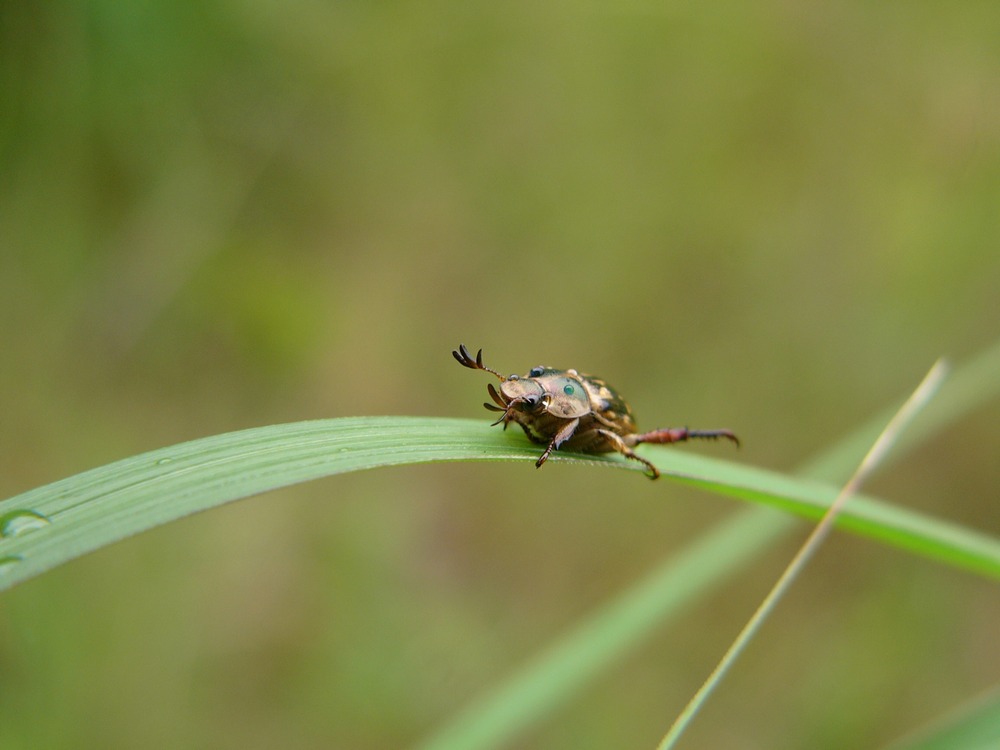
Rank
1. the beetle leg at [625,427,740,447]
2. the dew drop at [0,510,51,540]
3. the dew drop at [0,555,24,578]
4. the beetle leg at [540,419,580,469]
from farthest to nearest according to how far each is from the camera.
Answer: the beetle leg at [625,427,740,447], the beetle leg at [540,419,580,469], the dew drop at [0,510,51,540], the dew drop at [0,555,24,578]

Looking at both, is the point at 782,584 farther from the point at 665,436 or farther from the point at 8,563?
the point at 8,563

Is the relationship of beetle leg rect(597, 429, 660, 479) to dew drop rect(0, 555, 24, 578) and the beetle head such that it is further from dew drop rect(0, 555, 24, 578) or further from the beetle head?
dew drop rect(0, 555, 24, 578)

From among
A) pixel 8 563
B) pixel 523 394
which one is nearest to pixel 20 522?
pixel 8 563

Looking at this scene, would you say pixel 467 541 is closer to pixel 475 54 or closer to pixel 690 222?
pixel 690 222

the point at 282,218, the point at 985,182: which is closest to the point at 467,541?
the point at 282,218

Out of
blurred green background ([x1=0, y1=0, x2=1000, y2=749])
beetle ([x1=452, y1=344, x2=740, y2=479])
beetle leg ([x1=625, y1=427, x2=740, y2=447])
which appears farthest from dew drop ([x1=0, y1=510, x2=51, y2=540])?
blurred green background ([x1=0, y1=0, x2=1000, y2=749])
